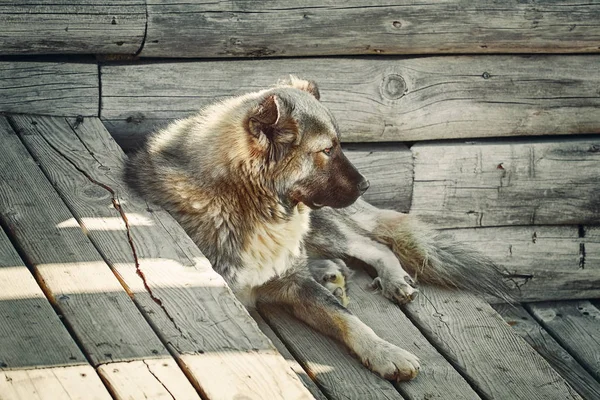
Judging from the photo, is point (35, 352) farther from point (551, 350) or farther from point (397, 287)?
point (551, 350)

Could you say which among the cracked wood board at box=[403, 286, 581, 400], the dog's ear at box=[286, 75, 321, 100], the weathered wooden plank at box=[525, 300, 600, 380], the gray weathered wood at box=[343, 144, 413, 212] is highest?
the dog's ear at box=[286, 75, 321, 100]

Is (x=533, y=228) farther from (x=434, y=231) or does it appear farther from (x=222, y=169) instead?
(x=222, y=169)

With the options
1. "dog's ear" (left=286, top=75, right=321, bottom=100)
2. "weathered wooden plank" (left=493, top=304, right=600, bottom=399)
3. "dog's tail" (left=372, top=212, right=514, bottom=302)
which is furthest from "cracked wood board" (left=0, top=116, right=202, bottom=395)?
"weathered wooden plank" (left=493, top=304, right=600, bottom=399)

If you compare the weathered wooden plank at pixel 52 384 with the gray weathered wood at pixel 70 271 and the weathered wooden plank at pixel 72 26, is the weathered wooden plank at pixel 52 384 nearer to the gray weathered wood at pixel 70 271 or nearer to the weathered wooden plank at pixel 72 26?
the gray weathered wood at pixel 70 271

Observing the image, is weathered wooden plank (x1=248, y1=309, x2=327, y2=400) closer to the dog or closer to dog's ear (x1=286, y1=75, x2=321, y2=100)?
the dog

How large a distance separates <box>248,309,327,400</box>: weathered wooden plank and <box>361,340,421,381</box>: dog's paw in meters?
0.25

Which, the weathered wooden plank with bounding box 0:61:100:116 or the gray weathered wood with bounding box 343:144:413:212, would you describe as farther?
the gray weathered wood with bounding box 343:144:413:212

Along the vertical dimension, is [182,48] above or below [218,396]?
above

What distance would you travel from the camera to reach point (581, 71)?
4.87m

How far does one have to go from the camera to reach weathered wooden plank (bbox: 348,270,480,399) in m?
3.21

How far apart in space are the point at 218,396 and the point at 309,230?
197 centimetres

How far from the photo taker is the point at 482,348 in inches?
143

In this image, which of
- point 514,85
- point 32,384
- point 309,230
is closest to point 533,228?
point 514,85

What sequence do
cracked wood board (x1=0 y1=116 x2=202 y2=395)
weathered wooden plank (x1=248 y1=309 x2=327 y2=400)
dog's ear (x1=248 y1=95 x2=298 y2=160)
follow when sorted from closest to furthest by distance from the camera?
cracked wood board (x1=0 y1=116 x2=202 y2=395) → weathered wooden plank (x1=248 y1=309 x2=327 y2=400) → dog's ear (x1=248 y1=95 x2=298 y2=160)
